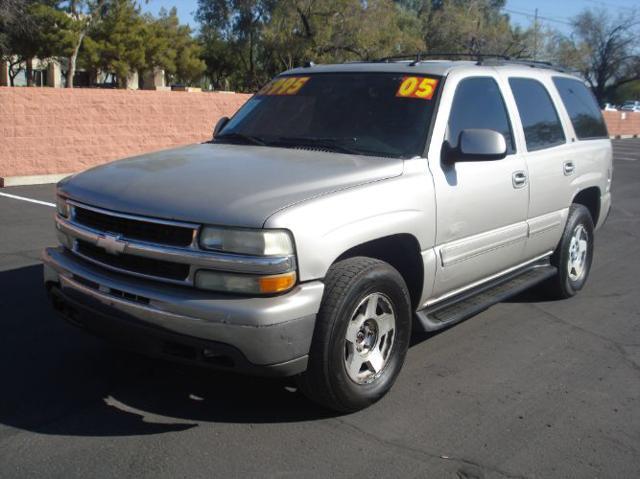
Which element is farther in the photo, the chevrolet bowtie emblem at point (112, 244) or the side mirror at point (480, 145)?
the side mirror at point (480, 145)

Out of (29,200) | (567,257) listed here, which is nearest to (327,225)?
(567,257)

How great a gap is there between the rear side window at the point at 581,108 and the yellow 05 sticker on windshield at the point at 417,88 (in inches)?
76.5

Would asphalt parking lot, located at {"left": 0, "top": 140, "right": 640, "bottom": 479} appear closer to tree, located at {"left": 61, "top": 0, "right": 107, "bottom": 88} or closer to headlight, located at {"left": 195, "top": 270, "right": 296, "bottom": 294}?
headlight, located at {"left": 195, "top": 270, "right": 296, "bottom": 294}

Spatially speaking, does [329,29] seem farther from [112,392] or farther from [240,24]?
[112,392]

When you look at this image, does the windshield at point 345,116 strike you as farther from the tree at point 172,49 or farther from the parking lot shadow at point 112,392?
the tree at point 172,49

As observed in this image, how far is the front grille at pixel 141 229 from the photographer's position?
11.7ft

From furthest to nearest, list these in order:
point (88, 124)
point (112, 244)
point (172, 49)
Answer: point (172, 49) → point (88, 124) → point (112, 244)

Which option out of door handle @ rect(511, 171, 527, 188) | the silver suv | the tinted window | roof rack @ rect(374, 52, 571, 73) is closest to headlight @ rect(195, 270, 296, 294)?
the silver suv

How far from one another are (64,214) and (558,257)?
3.98 m

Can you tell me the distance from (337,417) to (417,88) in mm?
2180

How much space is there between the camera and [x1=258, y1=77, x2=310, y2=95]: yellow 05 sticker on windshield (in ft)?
17.6

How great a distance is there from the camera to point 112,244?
3.78 m

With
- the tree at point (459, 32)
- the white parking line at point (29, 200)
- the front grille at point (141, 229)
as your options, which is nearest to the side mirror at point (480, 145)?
the front grille at point (141, 229)

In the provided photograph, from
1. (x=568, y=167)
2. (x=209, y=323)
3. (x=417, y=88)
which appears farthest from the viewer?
(x=568, y=167)
